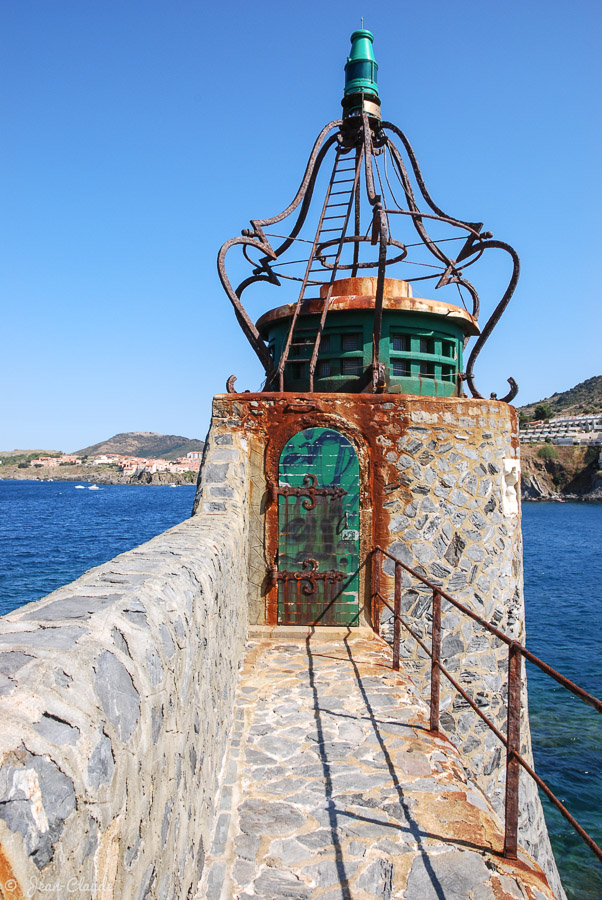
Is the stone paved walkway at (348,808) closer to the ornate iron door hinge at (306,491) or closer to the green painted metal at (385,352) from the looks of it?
the ornate iron door hinge at (306,491)

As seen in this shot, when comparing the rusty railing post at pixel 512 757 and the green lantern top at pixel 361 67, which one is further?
the green lantern top at pixel 361 67

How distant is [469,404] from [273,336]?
303 centimetres

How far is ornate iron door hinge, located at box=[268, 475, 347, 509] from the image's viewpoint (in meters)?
7.12

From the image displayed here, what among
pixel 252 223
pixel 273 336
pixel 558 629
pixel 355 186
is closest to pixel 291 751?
pixel 273 336

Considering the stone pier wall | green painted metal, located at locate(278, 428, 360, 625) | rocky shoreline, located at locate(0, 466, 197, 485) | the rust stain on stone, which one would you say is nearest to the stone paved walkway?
green painted metal, located at locate(278, 428, 360, 625)

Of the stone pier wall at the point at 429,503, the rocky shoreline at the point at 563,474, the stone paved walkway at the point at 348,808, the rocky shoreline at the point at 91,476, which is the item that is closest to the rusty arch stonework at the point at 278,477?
the stone pier wall at the point at 429,503

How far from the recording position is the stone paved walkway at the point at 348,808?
10.4 feet

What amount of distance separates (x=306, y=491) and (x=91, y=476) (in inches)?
6983

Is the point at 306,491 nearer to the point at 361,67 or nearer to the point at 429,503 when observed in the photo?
the point at 429,503

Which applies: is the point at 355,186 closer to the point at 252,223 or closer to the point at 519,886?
the point at 252,223

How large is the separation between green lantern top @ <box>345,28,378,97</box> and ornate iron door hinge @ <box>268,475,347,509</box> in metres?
5.48

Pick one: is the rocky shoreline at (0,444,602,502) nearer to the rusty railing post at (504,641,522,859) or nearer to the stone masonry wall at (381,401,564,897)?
the stone masonry wall at (381,401,564,897)

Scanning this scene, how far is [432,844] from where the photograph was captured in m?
3.45

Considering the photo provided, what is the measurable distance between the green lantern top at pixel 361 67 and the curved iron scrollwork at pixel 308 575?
6.38 metres
